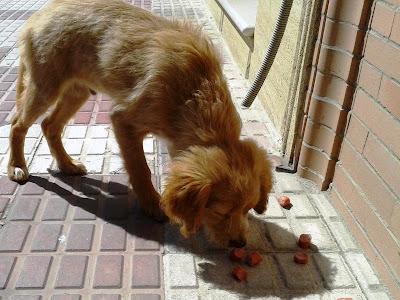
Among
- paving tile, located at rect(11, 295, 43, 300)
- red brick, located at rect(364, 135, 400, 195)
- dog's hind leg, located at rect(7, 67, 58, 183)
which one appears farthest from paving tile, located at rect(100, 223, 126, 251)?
red brick, located at rect(364, 135, 400, 195)

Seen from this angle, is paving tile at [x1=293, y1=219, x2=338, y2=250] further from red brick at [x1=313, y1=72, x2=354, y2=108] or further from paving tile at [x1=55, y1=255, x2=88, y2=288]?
paving tile at [x1=55, y1=255, x2=88, y2=288]

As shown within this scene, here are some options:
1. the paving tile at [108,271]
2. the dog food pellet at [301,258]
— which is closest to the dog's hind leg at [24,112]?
the paving tile at [108,271]

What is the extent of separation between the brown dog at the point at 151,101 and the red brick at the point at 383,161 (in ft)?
2.39

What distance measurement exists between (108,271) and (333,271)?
1.45 metres

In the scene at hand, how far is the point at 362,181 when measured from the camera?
3139 mm

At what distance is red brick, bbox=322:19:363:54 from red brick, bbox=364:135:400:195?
2.22 ft

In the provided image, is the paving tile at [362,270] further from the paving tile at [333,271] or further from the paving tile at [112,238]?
the paving tile at [112,238]

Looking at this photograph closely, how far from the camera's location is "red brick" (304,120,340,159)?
351 cm

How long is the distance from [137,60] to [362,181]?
178 centimetres

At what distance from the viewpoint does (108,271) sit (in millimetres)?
2850

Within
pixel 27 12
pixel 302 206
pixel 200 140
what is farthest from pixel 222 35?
pixel 200 140

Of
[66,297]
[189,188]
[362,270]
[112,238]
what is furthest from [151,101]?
[362,270]

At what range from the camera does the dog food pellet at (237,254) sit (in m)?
2.98

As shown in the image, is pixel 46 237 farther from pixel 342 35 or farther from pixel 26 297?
pixel 342 35
